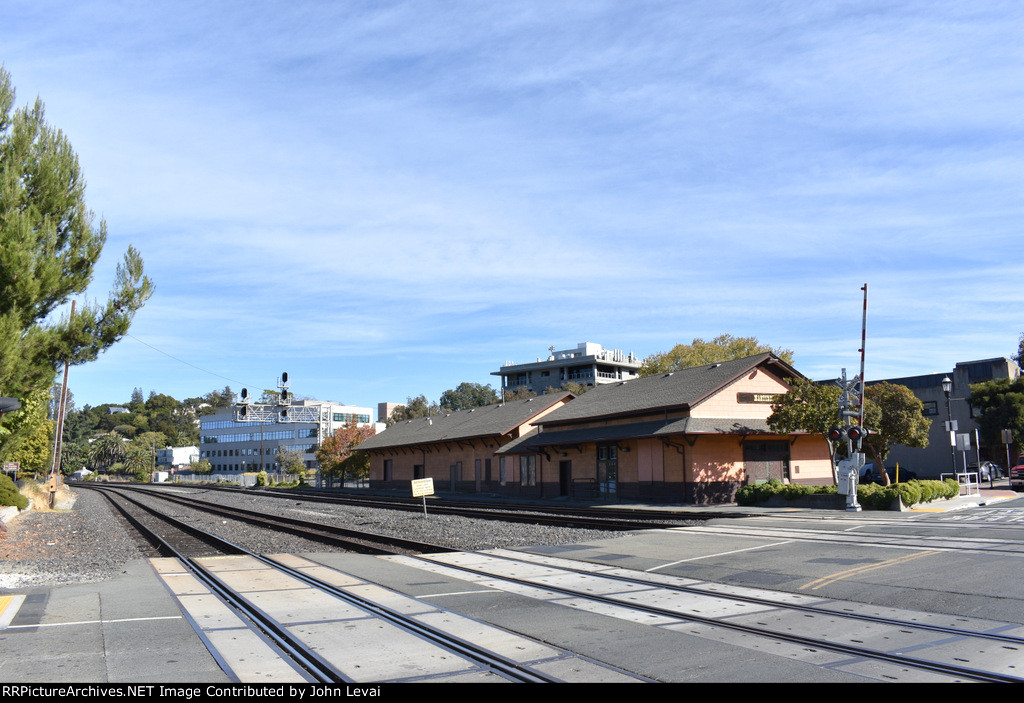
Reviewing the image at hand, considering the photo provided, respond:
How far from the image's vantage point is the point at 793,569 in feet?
41.9

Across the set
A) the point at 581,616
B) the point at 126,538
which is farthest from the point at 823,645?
the point at 126,538

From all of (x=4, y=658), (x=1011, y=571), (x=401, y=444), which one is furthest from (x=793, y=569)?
(x=401, y=444)

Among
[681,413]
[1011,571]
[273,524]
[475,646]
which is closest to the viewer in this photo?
[475,646]

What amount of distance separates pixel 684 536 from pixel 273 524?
15.8m

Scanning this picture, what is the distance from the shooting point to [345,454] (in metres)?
70.1

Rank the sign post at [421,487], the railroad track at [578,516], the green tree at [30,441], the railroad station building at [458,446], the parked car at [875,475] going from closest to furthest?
the railroad track at [578,516], the sign post at [421,487], the green tree at [30,441], the parked car at [875,475], the railroad station building at [458,446]

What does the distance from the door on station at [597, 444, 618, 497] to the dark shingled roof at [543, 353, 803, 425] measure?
176 centimetres

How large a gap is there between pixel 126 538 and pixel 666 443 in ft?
72.3

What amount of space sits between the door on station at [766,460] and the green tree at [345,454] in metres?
40.6

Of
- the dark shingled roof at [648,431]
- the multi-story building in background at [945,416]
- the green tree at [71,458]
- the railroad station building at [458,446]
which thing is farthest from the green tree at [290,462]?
the multi-story building in background at [945,416]

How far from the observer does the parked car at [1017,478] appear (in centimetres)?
3934

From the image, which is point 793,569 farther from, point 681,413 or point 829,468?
point 829,468

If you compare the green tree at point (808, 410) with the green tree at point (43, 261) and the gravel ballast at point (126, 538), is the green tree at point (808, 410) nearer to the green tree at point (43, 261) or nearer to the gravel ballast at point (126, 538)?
the gravel ballast at point (126, 538)
